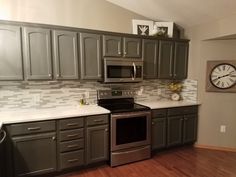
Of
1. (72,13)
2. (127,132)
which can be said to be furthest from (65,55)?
(127,132)

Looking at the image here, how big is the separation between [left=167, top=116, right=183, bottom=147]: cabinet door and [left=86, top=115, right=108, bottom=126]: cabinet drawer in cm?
120

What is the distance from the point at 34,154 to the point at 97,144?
837 millimetres

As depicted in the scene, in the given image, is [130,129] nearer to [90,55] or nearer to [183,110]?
[183,110]

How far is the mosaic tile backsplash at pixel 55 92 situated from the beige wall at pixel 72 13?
935 mm

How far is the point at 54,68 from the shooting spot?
2641mm

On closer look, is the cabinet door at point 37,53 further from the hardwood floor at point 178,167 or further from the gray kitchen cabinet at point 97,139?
the hardwood floor at point 178,167

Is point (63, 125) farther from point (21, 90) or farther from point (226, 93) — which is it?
point (226, 93)

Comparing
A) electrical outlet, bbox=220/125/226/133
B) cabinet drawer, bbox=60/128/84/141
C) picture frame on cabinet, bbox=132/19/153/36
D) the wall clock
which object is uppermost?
picture frame on cabinet, bbox=132/19/153/36

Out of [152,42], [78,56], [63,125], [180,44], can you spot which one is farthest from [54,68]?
[180,44]

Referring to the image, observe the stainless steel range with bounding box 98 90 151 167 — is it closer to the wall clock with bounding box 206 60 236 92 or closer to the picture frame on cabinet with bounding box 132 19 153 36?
the picture frame on cabinet with bounding box 132 19 153 36

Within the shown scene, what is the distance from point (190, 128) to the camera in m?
3.50

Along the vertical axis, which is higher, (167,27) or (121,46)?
(167,27)

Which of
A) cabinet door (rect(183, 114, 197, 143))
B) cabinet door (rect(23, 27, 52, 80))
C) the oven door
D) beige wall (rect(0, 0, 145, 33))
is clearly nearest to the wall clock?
cabinet door (rect(183, 114, 197, 143))

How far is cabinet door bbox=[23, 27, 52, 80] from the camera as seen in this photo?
2.46 metres
